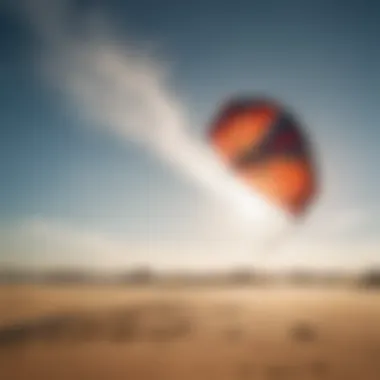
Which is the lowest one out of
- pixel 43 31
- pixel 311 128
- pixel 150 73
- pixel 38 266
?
pixel 38 266

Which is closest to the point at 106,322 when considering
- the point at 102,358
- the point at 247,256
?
the point at 102,358

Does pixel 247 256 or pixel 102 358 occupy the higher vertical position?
pixel 247 256

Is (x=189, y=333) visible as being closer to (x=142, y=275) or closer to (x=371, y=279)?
(x=142, y=275)

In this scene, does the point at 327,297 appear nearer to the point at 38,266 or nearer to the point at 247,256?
the point at 247,256

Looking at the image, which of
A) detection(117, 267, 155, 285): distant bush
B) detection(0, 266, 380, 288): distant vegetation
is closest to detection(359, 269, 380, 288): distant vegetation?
detection(0, 266, 380, 288): distant vegetation

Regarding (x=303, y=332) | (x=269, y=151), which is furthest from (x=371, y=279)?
(x=269, y=151)
